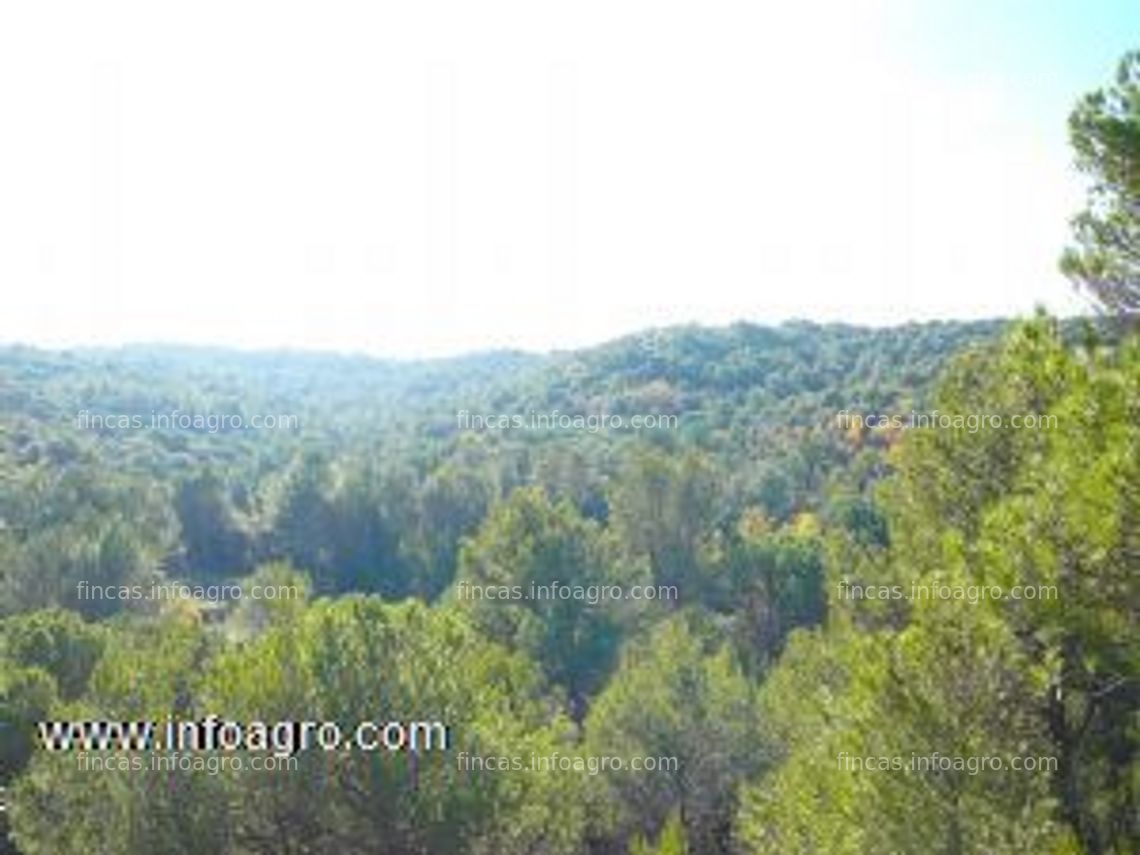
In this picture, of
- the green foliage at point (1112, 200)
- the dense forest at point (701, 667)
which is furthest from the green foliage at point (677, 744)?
the green foliage at point (1112, 200)

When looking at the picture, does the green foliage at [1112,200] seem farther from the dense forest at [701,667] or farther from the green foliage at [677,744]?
the green foliage at [677,744]

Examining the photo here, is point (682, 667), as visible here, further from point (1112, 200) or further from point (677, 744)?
point (1112, 200)

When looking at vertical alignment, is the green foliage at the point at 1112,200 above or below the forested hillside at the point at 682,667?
above

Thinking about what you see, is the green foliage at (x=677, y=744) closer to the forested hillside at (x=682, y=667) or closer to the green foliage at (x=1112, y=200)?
the forested hillside at (x=682, y=667)

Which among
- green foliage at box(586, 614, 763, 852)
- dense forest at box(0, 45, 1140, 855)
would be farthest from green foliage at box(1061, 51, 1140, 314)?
green foliage at box(586, 614, 763, 852)

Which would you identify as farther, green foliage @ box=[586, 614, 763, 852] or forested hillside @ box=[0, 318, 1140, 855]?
green foliage @ box=[586, 614, 763, 852]

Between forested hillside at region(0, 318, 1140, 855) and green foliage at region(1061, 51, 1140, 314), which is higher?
green foliage at region(1061, 51, 1140, 314)

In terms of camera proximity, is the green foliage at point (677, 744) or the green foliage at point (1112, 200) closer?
the green foliage at point (1112, 200)

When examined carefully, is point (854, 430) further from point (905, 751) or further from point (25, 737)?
point (905, 751)

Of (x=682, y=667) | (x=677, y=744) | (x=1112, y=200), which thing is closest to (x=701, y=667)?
(x=682, y=667)

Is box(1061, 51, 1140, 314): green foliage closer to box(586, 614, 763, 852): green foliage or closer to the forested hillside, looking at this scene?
the forested hillside

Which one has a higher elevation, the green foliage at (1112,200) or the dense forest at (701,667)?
the green foliage at (1112,200)

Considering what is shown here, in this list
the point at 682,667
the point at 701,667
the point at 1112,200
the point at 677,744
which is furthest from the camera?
the point at 701,667

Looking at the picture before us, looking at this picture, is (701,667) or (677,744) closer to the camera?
(677,744)
